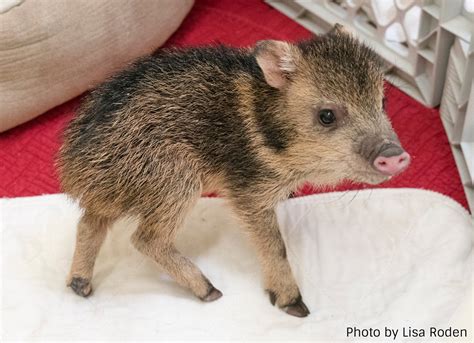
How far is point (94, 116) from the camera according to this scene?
1.84 m

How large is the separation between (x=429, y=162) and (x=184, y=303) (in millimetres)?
972

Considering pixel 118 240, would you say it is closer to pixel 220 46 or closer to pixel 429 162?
pixel 220 46

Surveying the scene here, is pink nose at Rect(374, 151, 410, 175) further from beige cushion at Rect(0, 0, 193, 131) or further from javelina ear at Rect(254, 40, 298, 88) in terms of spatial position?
beige cushion at Rect(0, 0, 193, 131)

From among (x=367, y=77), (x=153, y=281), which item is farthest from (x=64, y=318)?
(x=367, y=77)

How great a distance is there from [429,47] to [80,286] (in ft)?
4.60

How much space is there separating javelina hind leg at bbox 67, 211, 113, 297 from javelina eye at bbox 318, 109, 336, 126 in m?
0.66

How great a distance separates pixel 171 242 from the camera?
1.95 meters

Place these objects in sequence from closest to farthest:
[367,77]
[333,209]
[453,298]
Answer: [367,77], [453,298], [333,209]

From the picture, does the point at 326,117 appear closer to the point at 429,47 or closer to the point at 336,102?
the point at 336,102

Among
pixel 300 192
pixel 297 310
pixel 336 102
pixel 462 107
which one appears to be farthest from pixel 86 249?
pixel 462 107

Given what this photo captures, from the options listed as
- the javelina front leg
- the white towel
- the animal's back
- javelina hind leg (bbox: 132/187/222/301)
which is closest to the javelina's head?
the animal's back

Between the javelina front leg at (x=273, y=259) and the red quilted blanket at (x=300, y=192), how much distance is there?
1.34 feet

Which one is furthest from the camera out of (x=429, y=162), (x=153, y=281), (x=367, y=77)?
(x=429, y=162)

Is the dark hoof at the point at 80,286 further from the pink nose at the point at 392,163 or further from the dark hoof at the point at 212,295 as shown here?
the pink nose at the point at 392,163
